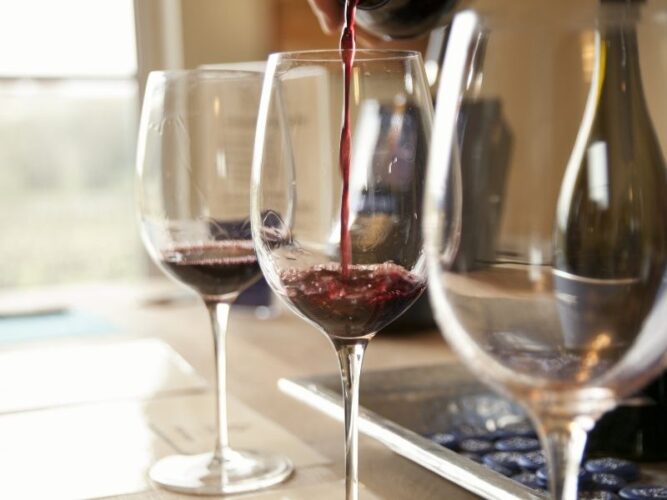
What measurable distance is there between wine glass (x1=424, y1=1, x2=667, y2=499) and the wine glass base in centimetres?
33

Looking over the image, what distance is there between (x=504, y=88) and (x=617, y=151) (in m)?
0.07

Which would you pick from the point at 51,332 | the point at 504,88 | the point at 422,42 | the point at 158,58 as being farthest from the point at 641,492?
the point at 158,58

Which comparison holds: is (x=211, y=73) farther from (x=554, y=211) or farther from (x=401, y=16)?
(x=554, y=211)

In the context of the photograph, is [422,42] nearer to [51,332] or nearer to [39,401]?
[51,332]

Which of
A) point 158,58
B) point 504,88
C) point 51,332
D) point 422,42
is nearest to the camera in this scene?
point 504,88

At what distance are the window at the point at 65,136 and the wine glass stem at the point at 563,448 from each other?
3011 mm

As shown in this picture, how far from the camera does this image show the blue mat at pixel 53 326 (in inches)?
51.7

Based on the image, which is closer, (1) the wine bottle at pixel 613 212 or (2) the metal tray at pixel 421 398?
(1) the wine bottle at pixel 613 212

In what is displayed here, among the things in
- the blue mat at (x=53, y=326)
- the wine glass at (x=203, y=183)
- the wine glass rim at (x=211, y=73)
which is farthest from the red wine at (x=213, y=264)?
the blue mat at (x=53, y=326)

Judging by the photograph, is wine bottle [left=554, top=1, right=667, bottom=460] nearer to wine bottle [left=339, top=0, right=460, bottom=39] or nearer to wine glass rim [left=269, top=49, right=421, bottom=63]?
wine glass rim [left=269, top=49, right=421, bottom=63]

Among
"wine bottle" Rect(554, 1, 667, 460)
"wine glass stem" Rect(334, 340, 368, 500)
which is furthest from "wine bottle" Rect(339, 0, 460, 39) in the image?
"wine bottle" Rect(554, 1, 667, 460)

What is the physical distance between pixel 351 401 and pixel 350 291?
7 centimetres

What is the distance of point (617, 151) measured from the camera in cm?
44

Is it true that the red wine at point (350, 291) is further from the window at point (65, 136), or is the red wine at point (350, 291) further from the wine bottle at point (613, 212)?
the window at point (65, 136)
